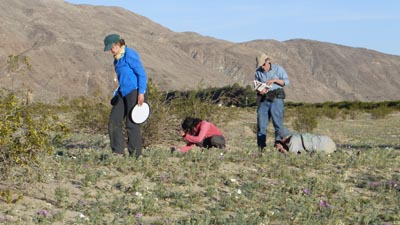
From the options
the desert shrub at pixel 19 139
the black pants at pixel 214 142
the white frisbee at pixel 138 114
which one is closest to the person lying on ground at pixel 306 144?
the black pants at pixel 214 142

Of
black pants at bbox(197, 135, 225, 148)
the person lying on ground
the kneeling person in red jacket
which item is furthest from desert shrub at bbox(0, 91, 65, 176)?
the person lying on ground

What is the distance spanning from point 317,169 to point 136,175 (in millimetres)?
2267

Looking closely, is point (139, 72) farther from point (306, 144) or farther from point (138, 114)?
point (306, 144)

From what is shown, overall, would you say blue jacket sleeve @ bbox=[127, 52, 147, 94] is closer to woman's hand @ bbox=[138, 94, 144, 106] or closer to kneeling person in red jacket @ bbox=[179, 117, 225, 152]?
woman's hand @ bbox=[138, 94, 144, 106]

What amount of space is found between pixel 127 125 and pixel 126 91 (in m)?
0.42

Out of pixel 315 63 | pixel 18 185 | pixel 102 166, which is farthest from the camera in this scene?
pixel 315 63

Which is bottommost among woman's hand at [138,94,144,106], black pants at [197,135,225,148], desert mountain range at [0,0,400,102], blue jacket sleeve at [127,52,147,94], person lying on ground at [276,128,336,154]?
black pants at [197,135,225,148]

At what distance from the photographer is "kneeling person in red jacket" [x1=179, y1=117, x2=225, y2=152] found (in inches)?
388

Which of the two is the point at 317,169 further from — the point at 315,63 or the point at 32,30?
the point at 315,63

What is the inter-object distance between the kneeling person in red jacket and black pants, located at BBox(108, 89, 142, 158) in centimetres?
163

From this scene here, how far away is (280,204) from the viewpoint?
623 cm

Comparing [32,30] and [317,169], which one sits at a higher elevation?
[32,30]

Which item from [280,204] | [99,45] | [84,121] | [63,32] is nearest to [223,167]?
[280,204]

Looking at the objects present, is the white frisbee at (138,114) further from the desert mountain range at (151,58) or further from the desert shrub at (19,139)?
the desert mountain range at (151,58)
